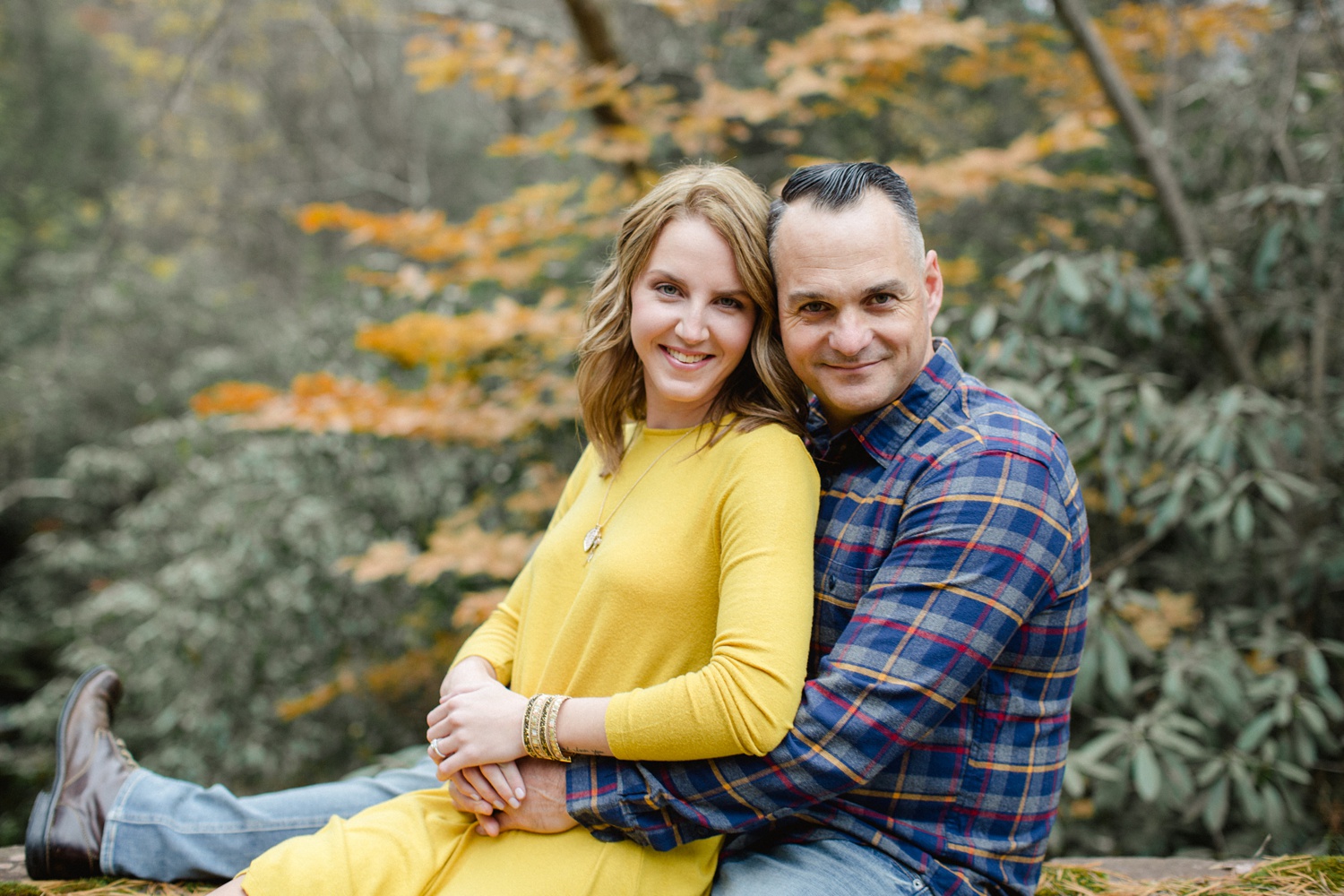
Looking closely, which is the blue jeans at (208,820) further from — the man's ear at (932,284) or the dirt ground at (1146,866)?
the man's ear at (932,284)

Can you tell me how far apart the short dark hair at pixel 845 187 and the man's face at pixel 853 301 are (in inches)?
0.6

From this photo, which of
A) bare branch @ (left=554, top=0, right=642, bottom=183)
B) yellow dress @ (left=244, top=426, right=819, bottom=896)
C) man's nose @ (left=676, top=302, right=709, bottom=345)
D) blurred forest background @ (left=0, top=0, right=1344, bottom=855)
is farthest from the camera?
bare branch @ (left=554, top=0, right=642, bottom=183)

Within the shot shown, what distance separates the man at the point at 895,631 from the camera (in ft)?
3.93

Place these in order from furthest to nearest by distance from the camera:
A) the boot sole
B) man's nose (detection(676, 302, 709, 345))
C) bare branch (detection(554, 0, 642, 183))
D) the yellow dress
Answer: bare branch (detection(554, 0, 642, 183)) → the boot sole → man's nose (detection(676, 302, 709, 345)) → the yellow dress

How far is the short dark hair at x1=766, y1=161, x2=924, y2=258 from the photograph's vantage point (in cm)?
138

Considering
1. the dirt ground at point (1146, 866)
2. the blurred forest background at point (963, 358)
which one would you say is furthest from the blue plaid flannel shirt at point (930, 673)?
the blurred forest background at point (963, 358)

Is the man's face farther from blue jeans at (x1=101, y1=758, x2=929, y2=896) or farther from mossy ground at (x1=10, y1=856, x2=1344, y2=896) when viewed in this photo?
blue jeans at (x1=101, y1=758, x2=929, y2=896)

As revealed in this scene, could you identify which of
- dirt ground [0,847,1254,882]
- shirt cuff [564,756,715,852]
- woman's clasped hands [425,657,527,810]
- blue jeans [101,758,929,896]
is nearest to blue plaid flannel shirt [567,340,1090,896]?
shirt cuff [564,756,715,852]

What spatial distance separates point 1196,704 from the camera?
2.39 metres

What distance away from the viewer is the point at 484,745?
132cm

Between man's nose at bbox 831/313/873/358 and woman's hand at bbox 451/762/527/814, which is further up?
man's nose at bbox 831/313/873/358

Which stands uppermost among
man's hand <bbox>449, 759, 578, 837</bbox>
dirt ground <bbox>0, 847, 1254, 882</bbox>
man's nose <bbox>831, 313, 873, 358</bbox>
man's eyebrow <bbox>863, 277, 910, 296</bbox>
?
man's eyebrow <bbox>863, 277, 910, 296</bbox>

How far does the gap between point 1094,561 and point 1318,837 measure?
1.05 meters

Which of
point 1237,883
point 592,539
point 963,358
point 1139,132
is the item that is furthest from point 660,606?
point 1139,132
